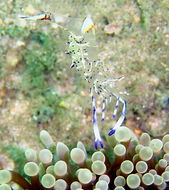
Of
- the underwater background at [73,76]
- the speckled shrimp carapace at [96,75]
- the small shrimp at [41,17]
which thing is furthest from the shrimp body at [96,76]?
the small shrimp at [41,17]

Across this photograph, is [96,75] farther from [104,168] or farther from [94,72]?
[104,168]

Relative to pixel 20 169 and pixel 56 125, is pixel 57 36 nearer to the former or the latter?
pixel 56 125

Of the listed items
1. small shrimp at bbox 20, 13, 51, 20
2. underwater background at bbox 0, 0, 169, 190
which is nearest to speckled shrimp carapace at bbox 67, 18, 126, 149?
underwater background at bbox 0, 0, 169, 190

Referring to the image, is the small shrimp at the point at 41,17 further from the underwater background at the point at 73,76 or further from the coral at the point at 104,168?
the coral at the point at 104,168

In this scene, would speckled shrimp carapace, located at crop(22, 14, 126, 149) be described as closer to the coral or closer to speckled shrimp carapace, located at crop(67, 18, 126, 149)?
speckled shrimp carapace, located at crop(67, 18, 126, 149)

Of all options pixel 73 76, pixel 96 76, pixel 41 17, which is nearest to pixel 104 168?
pixel 96 76

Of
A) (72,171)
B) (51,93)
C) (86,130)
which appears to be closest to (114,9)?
(51,93)

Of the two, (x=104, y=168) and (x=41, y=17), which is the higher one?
(x=41, y=17)
